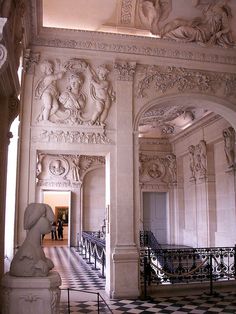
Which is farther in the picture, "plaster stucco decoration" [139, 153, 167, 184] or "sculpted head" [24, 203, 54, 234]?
"plaster stucco decoration" [139, 153, 167, 184]

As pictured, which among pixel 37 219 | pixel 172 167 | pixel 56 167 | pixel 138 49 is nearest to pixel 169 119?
pixel 172 167

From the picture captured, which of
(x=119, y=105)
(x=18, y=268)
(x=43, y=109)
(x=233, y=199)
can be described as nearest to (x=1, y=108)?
(x=18, y=268)

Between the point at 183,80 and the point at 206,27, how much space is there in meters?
1.60

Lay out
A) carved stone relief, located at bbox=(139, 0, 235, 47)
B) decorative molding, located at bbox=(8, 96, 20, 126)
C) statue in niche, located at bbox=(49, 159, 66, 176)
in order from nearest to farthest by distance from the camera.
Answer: decorative molding, located at bbox=(8, 96, 20, 126)
carved stone relief, located at bbox=(139, 0, 235, 47)
statue in niche, located at bbox=(49, 159, 66, 176)

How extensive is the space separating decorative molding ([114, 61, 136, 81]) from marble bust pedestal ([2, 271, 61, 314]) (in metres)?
6.16

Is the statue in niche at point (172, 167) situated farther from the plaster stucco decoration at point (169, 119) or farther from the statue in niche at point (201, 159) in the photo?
the statue in niche at point (201, 159)

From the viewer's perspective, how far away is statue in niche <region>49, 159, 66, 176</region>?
19.7m

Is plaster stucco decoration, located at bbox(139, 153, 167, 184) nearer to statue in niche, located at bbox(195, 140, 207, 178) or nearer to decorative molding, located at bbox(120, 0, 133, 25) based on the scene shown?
statue in niche, located at bbox(195, 140, 207, 178)

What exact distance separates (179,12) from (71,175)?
11.5 m

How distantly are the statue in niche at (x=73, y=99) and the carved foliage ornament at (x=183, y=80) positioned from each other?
1.54m

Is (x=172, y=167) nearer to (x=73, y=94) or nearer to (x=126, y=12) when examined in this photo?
(x=126, y=12)

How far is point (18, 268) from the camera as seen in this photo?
5004mm

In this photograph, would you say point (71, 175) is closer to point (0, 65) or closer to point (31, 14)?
point (31, 14)

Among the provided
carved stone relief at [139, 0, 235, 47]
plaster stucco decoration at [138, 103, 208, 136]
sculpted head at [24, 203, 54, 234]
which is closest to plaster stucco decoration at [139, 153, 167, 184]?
plaster stucco decoration at [138, 103, 208, 136]
